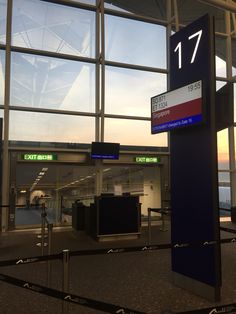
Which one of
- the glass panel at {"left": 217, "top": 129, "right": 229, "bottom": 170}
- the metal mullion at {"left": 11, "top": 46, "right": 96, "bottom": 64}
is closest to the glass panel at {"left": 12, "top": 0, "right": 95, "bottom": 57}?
the metal mullion at {"left": 11, "top": 46, "right": 96, "bottom": 64}

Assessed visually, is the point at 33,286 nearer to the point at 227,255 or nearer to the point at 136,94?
the point at 227,255

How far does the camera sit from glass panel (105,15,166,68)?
39.0ft

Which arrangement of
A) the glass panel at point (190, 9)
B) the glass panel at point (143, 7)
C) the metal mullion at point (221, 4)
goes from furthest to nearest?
the glass panel at point (190, 9) < the glass panel at point (143, 7) < the metal mullion at point (221, 4)

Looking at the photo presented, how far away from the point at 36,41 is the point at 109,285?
8510mm

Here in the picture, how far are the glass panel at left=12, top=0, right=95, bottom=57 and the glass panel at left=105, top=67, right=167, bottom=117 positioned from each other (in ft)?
3.80

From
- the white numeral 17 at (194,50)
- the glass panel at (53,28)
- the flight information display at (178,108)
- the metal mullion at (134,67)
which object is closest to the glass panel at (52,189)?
the metal mullion at (134,67)

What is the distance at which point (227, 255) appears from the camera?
6570mm

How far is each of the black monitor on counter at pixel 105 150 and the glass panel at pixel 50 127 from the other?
0.63 metres

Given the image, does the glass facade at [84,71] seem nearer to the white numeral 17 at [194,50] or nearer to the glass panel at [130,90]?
the glass panel at [130,90]

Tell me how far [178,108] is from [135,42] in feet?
27.1

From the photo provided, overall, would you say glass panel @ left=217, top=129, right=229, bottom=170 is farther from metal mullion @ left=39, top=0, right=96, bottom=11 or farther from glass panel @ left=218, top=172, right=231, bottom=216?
metal mullion @ left=39, top=0, right=96, bottom=11

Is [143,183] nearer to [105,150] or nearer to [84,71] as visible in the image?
[105,150]

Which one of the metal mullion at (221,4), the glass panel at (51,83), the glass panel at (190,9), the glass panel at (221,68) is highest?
the glass panel at (190,9)

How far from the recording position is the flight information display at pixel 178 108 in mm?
4387
